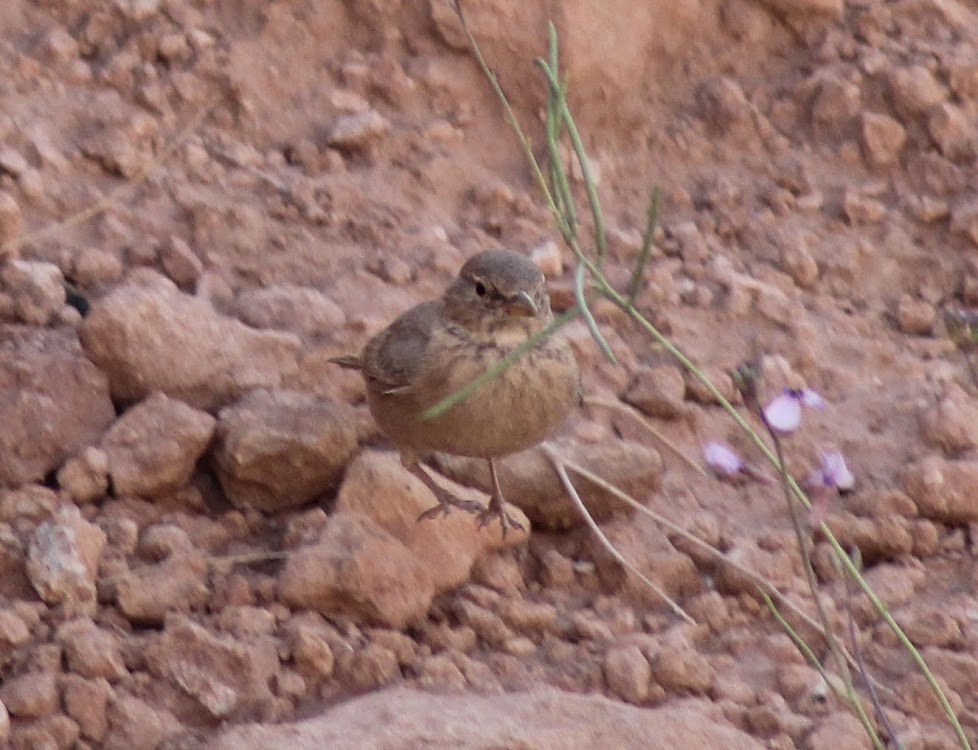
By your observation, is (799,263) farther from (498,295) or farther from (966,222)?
(498,295)

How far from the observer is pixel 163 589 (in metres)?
4.48

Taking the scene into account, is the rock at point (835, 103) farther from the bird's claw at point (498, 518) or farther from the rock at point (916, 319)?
the bird's claw at point (498, 518)

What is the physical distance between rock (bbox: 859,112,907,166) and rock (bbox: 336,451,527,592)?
9.85ft

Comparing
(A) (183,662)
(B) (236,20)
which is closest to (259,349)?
(A) (183,662)

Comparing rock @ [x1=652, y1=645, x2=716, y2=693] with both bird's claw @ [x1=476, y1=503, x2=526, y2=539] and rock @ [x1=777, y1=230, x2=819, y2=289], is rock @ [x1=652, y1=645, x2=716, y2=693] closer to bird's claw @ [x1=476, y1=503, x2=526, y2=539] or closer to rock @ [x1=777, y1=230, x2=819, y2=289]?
bird's claw @ [x1=476, y1=503, x2=526, y2=539]

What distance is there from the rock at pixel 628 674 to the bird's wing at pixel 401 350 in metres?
1.11

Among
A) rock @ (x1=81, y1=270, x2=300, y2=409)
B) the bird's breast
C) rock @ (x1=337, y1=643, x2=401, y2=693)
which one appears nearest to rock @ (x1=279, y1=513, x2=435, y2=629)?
rock @ (x1=337, y1=643, x2=401, y2=693)

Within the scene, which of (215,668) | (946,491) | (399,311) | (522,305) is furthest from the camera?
(399,311)

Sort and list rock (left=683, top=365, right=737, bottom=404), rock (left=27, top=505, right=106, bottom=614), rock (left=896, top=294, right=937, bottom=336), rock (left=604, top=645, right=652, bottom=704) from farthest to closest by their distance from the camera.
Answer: rock (left=896, top=294, right=937, bottom=336) → rock (left=683, top=365, right=737, bottom=404) → rock (left=604, top=645, right=652, bottom=704) → rock (left=27, top=505, right=106, bottom=614)

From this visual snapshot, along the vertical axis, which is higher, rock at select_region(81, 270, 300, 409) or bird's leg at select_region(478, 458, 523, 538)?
rock at select_region(81, 270, 300, 409)

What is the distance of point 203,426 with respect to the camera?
16.2 ft

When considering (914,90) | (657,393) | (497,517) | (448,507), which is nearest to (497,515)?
(497,517)

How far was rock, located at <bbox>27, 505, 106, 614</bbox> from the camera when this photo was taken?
4.35m

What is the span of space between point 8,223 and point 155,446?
3.72 ft
